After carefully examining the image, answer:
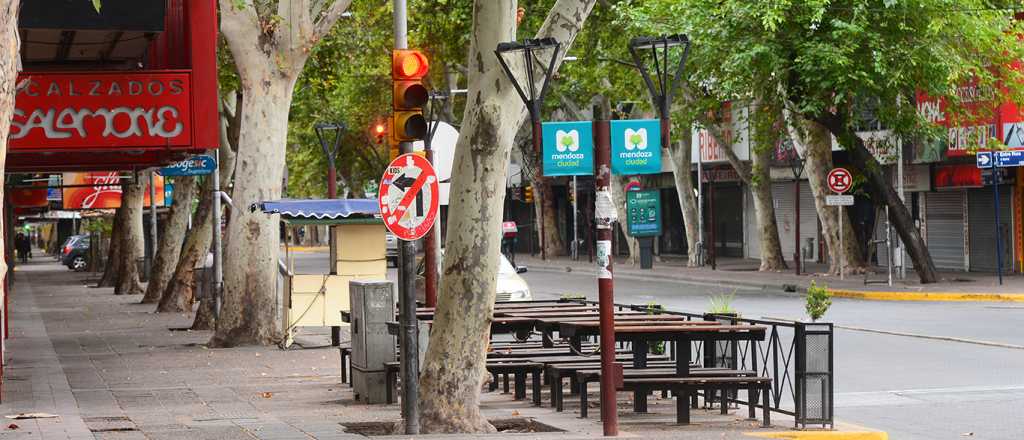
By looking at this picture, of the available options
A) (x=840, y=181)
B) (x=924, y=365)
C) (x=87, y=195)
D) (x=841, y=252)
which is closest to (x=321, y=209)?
(x=924, y=365)

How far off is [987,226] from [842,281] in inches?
204

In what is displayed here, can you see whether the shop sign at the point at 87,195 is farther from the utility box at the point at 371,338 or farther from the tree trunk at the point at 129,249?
the utility box at the point at 371,338

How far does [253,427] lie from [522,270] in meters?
14.6

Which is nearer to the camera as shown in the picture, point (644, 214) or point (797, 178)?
point (797, 178)

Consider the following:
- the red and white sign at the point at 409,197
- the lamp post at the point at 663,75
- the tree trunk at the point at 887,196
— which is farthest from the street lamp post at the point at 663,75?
the tree trunk at the point at 887,196

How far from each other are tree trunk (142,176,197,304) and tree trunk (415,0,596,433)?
24.8 metres

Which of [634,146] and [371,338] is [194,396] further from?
[634,146]

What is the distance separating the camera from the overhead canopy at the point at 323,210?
2148 centimetres

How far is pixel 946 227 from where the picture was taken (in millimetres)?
41688

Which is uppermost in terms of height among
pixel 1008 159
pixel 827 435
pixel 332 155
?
pixel 332 155

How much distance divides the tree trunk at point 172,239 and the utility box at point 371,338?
21783mm

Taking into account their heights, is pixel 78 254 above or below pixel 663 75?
below

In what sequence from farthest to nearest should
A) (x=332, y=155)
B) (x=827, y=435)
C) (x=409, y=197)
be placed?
(x=332, y=155)
(x=409, y=197)
(x=827, y=435)

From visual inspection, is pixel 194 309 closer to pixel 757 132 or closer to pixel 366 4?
pixel 366 4
